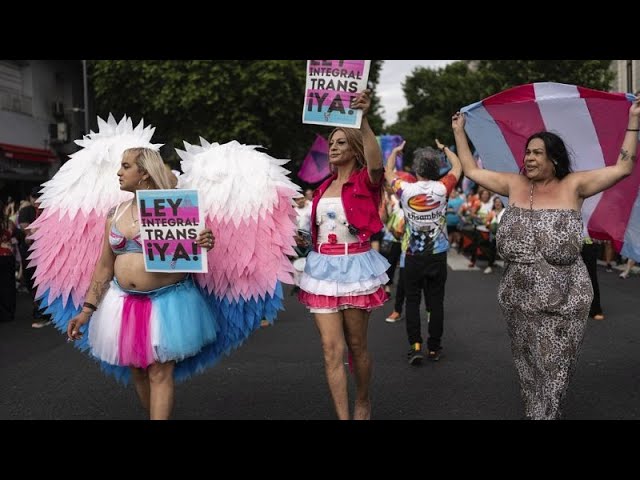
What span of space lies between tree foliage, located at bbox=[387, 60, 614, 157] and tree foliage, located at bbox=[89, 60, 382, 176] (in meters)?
7.75

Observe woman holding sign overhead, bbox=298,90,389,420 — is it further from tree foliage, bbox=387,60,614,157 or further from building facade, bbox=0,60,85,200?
tree foliage, bbox=387,60,614,157

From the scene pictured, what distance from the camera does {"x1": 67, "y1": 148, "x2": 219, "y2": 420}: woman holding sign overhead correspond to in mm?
3516

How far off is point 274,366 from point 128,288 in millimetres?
2549

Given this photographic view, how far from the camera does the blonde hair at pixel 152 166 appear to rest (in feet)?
11.8

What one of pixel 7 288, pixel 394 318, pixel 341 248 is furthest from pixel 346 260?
pixel 7 288

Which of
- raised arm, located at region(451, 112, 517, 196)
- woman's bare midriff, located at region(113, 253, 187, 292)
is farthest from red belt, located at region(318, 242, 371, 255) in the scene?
woman's bare midriff, located at region(113, 253, 187, 292)

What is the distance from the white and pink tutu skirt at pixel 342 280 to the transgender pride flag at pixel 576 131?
1.40m

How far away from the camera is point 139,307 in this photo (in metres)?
3.54

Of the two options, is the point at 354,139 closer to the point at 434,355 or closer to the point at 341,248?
the point at 341,248

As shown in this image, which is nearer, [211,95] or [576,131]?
[576,131]

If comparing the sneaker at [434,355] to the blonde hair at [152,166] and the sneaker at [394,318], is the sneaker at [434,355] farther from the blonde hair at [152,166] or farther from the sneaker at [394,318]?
the blonde hair at [152,166]

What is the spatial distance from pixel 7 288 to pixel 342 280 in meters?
6.86

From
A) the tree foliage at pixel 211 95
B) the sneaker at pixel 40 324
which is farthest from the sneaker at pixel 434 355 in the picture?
the tree foliage at pixel 211 95

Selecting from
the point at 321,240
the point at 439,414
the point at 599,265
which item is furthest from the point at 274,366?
the point at 599,265
